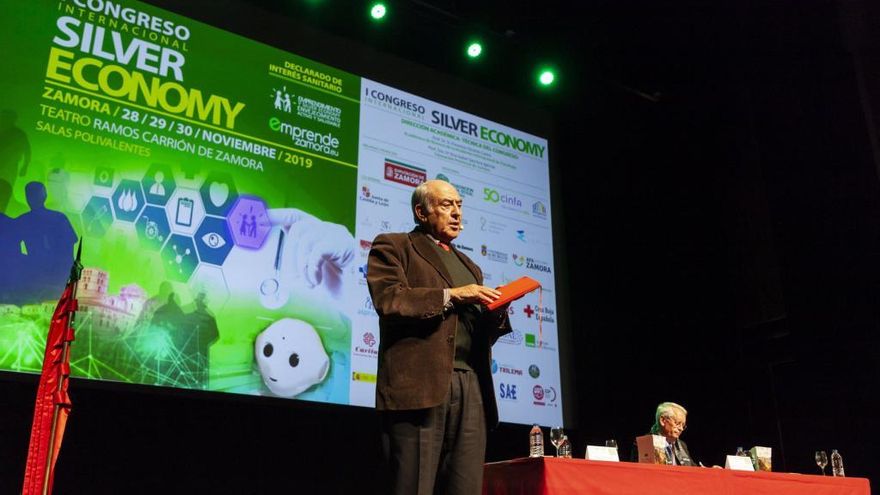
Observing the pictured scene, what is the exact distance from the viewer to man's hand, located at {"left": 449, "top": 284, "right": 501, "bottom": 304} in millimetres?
1934

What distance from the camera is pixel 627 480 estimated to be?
227cm

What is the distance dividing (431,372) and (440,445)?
188mm

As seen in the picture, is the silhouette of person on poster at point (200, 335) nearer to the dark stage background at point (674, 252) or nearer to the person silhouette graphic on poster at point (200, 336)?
the person silhouette graphic on poster at point (200, 336)

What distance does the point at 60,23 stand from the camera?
140 inches

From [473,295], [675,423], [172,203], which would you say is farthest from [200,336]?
[675,423]

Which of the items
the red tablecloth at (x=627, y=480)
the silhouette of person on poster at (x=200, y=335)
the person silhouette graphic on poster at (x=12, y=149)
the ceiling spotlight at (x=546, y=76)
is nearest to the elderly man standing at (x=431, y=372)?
the red tablecloth at (x=627, y=480)

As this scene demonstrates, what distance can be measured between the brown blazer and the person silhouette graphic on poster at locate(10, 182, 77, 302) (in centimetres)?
181

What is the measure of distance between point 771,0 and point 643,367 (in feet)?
7.99

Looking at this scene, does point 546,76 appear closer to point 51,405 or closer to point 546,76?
point 546,76

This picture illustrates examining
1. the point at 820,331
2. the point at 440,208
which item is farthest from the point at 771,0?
the point at 440,208

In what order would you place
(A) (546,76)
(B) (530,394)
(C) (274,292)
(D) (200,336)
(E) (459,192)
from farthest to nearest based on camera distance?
(A) (546,76), (E) (459,192), (B) (530,394), (C) (274,292), (D) (200,336)

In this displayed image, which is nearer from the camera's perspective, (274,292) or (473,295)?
(473,295)

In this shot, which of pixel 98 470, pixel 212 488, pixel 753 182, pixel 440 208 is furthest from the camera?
pixel 753 182

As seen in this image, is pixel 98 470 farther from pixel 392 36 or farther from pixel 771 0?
pixel 771 0
